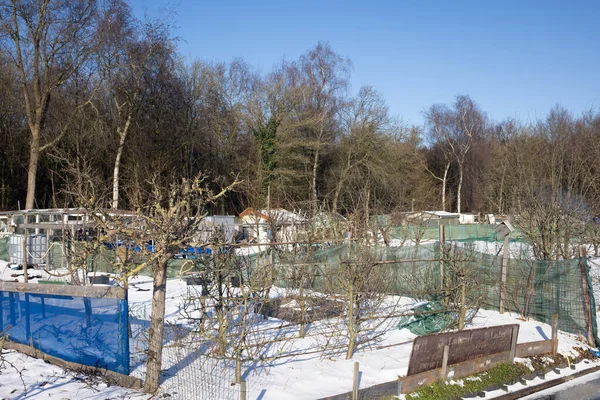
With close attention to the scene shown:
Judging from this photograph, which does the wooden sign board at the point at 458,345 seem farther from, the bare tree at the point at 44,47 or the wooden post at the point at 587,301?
the bare tree at the point at 44,47

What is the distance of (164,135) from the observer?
3428cm

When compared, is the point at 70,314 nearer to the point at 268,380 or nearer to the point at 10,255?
the point at 268,380

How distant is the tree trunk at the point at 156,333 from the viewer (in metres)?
7.73

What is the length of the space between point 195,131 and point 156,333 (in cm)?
3051

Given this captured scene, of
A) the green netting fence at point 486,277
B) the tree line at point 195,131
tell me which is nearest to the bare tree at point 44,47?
the tree line at point 195,131

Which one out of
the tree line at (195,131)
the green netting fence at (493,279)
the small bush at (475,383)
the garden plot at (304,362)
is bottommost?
the small bush at (475,383)

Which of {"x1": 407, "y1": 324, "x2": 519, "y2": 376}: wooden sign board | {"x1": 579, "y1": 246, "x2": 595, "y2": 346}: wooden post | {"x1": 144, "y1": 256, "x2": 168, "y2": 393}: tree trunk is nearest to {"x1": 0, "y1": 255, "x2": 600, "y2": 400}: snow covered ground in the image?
{"x1": 144, "y1": 256, "x2": 168, "y2": 393}: tree trunk

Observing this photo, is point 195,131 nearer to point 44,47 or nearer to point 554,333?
point 44,47

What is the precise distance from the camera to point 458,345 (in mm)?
9203

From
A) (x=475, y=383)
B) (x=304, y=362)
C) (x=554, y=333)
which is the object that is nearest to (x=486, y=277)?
(x=554, y=333)

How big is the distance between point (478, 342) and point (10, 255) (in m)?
19.8

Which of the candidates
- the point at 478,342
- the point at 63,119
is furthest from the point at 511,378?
the point at 63,119

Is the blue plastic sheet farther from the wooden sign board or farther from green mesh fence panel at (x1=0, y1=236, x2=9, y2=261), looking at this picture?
green mesh fence panel at (x1=0, y1=236, x2=9, y2=261)

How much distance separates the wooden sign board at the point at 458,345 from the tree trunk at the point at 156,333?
3.68m
